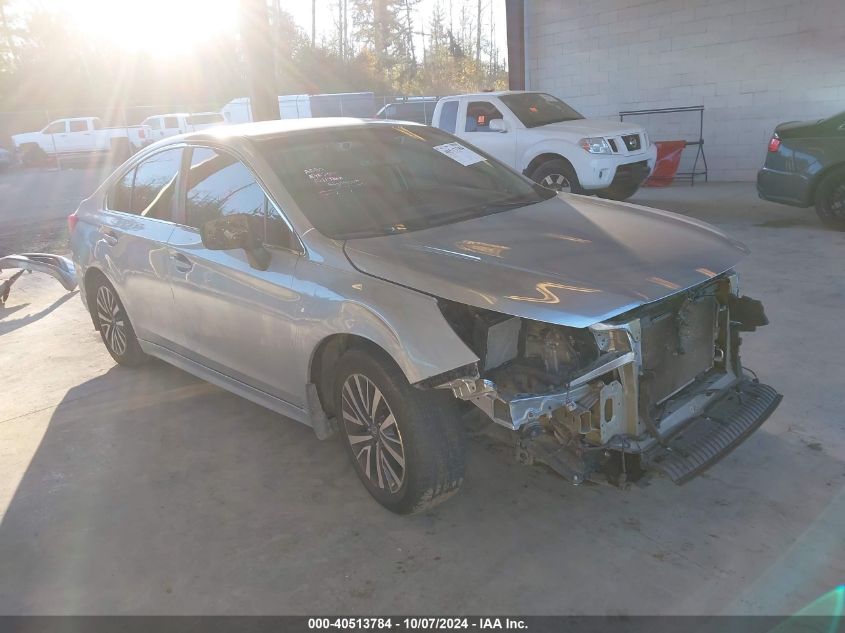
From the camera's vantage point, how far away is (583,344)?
2.92 metres

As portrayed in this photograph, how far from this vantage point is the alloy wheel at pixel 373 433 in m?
3.07

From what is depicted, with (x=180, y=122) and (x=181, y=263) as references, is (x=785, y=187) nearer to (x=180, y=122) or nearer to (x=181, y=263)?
(x=181, y=263)

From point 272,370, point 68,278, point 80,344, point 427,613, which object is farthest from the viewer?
point 68,278

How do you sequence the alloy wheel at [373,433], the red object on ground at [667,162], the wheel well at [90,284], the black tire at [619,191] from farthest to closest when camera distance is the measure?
the red object on ground at [667,162], the black tire at [619,191], the wheel well at [90,284], the alloy wheel at [373,433]

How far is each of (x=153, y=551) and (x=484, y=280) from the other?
1.93 metres

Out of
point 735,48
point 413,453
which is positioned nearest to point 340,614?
point 413,453

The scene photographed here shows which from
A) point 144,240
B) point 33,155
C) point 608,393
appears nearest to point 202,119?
point 33,155

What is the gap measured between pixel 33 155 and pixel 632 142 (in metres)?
27.5

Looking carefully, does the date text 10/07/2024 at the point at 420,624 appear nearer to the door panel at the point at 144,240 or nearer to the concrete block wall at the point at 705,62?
the door panel at the point at 144,240

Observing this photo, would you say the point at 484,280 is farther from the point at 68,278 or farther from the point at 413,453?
the point at 68,278

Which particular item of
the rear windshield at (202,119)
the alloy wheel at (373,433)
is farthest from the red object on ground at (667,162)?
the rear windshield at (202,119)

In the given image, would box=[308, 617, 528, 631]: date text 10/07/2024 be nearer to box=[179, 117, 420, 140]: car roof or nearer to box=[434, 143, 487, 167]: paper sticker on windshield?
box=[179, 117, 420, 140]: car roof

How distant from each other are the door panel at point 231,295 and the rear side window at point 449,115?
7.10m

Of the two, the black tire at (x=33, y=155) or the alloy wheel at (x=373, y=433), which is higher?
the black tire at (x=33, y=155)
